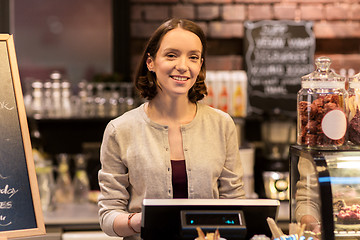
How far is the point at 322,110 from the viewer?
188cm

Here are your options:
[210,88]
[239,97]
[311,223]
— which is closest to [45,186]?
Result: [210,88]

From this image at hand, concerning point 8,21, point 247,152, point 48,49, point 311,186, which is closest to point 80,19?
point 48,49

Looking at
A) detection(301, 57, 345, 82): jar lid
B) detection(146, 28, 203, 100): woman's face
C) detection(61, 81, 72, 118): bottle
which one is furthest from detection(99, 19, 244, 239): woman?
detection(61, 81, 72, 118): bottle

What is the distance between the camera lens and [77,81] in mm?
4438

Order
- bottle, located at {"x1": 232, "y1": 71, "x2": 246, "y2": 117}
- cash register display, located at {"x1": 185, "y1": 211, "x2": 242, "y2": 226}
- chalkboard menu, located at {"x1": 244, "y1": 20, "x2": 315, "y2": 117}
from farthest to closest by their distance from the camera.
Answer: chalkboard menu, located at {"x1": 244, "y1": 20, "x2": 315, "y2": 117}, bottle, located at {"x1": 232, "y1": 71, "x2": 246, "y2": 117}, cash register display, located at {"x1": 185, "y1": 211, "x2": 242, "y2": 226}

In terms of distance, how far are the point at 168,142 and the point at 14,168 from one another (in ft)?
1.77

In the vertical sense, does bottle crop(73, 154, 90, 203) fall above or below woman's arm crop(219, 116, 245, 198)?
below

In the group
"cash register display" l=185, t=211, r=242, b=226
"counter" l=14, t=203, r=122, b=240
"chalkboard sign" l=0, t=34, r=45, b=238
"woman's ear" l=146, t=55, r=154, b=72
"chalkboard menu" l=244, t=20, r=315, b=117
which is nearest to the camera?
"cash register display" l=185, t=211, r=242, b=226

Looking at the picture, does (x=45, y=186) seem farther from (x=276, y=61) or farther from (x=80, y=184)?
(x=276, y=61)

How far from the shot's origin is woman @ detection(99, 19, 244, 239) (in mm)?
1959

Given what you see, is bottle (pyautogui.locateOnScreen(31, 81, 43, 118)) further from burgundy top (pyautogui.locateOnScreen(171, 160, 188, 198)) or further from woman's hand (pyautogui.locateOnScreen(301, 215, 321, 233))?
A: woman's hand (pyautogui.locateOnScreen(301, 215, 321, 233))

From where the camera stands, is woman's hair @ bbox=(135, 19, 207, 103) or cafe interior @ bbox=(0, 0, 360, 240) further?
cafe interior @ bbox=(0, 0, 360, 240)

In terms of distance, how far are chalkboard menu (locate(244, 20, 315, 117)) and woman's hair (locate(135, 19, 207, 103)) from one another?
2227 mm

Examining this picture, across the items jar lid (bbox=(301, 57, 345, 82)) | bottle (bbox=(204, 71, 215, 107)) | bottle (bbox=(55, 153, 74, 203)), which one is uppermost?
jar lid (bbox=(301, 57, 345, 82))
